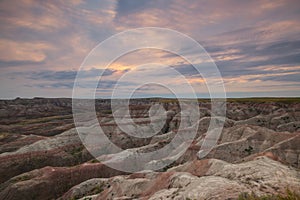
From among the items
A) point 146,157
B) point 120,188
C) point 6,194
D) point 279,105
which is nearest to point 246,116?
point 279,105

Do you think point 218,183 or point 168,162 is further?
point 168,162

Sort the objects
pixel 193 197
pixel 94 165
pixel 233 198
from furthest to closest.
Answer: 1. pixel 94 165
2. pixel 193 197
3. pixel 233 198

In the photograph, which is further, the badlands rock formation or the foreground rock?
the badlands rock formation

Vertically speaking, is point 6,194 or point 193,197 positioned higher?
point 193,197

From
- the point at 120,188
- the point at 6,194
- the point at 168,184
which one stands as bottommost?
the point at 6,194

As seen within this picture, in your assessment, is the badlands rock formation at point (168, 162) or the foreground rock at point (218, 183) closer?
the foreground rock at point (218, 183)

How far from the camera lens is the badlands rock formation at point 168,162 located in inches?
636

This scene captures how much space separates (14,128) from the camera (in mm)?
99438

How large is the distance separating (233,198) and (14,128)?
10911 cm

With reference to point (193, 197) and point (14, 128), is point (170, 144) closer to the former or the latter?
point (193, 197)

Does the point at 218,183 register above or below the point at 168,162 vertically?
above

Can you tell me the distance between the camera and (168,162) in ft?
135

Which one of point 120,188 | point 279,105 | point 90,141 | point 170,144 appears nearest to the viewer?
point 120,188

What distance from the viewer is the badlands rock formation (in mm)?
16156
